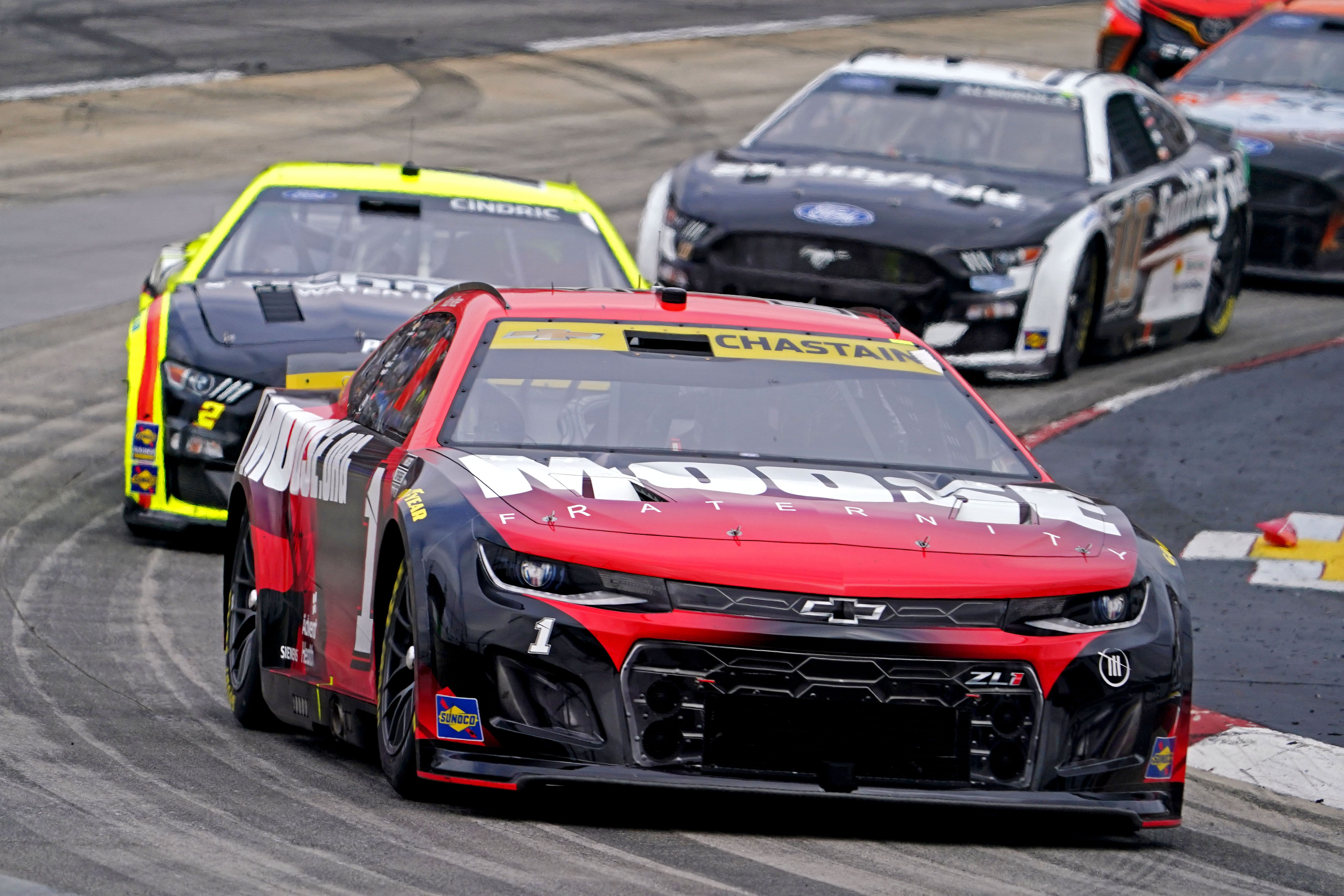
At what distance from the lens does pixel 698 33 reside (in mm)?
28938

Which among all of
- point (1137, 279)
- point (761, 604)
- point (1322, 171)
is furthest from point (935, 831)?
point (1322, 171)

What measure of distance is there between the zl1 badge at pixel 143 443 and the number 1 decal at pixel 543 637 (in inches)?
187

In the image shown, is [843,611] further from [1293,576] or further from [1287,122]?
[1287,122]

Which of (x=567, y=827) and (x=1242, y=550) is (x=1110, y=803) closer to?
(x=567, y=827)

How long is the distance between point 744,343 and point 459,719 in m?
1.72

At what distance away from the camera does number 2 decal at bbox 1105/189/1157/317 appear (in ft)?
44.9

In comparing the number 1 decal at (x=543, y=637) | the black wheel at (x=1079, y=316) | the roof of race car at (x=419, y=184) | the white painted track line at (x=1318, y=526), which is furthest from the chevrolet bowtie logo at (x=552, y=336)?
the black wheel at (x=1079, y=316)

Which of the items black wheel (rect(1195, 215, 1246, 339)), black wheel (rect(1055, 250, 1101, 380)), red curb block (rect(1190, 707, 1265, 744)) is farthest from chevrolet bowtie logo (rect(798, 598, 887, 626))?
black wheel (rect(1195, 215, 1246, 339))

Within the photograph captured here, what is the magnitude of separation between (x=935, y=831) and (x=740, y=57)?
22.2 metres

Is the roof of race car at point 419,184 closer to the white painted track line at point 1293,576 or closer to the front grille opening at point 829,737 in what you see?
the white painted track line at point 1293,576

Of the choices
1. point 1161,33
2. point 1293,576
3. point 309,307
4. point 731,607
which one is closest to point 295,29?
point 1161,33

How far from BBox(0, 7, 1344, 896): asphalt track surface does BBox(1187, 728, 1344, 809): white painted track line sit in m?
0.10

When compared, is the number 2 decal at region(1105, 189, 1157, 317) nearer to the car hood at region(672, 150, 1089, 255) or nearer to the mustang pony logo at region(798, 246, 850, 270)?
the car hood at region(672, 150, 1089, 255)

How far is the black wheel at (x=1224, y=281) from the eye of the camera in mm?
15109
